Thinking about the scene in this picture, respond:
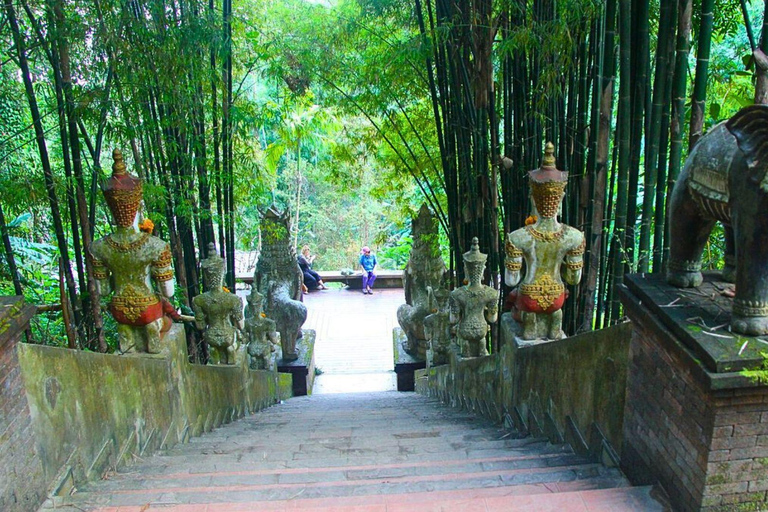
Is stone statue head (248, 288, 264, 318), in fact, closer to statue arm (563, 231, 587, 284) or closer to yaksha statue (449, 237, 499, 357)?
yaksha statue (449, 237, 499, 357)

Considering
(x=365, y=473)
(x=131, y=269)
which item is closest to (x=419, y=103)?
(x=131, y=269)

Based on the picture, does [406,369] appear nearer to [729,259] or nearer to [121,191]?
[121,191]

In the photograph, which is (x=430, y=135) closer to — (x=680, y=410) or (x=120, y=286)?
(x=120, y=286)

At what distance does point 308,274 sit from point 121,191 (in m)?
7.76

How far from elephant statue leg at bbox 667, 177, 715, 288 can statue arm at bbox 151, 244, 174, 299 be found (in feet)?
7.96

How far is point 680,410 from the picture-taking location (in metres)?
1.70

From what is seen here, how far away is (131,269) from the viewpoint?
9.91ft

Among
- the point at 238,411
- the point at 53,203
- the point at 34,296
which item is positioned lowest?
the point at 238,411

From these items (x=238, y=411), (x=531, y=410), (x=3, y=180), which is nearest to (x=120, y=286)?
(x=3, y=180)

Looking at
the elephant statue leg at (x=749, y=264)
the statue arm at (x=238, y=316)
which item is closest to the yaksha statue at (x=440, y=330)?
the statue arm at (x=238, y=316)

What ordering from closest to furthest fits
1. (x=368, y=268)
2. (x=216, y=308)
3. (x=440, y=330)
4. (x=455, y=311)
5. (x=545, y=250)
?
1. (x=545, y=250)
2. (x=216, y=308)
3. (x=455, y=311)
4. (x=440, y=330)
5. (x=368, y=268)

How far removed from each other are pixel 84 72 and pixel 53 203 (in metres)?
0.87

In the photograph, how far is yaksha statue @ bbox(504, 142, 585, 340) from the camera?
2.79 meters

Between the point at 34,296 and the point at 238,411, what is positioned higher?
the point at 34,296
